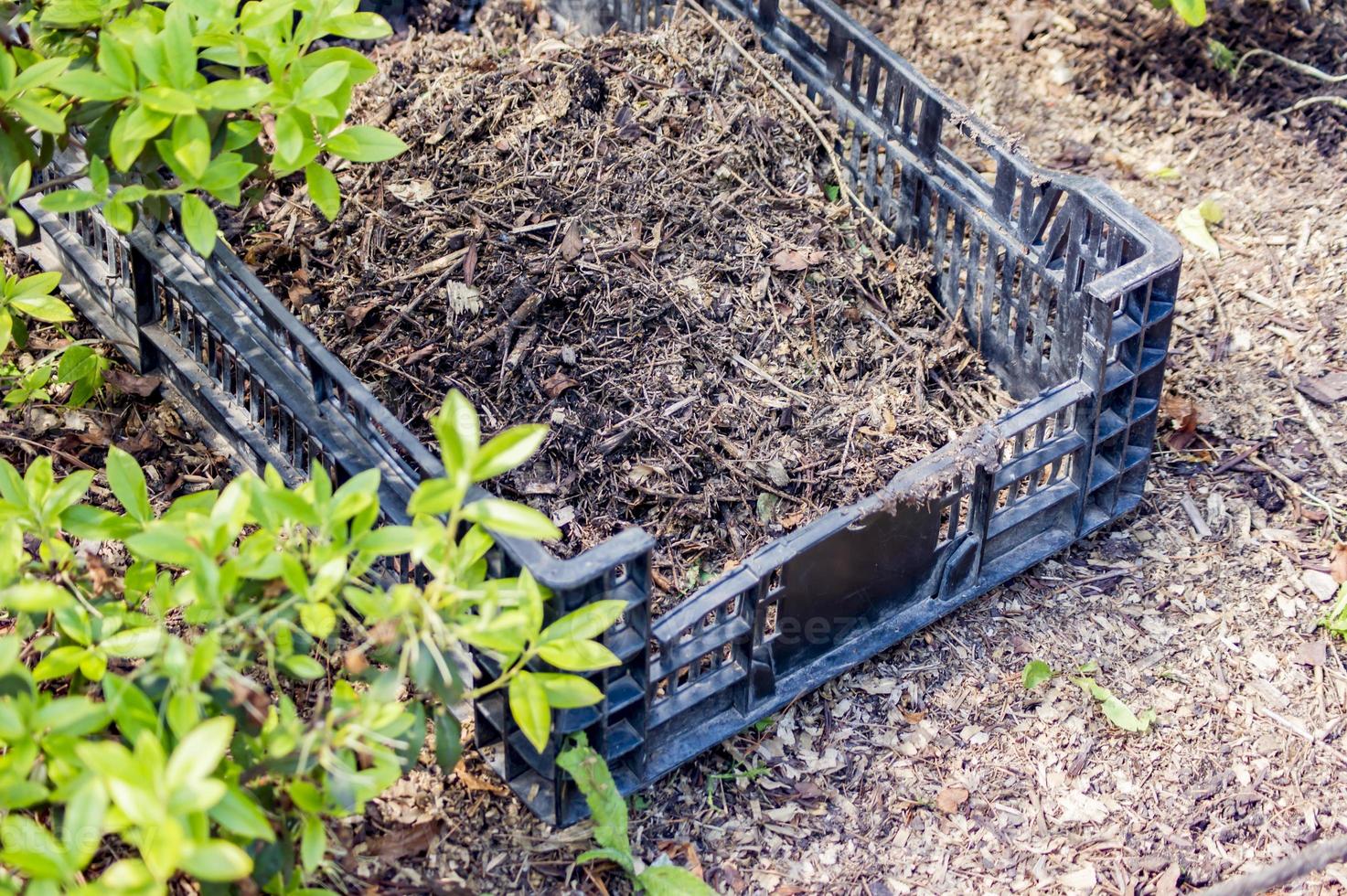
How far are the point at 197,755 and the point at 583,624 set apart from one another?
787mm

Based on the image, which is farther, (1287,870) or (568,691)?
(1287,870)

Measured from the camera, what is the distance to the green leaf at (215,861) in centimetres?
198

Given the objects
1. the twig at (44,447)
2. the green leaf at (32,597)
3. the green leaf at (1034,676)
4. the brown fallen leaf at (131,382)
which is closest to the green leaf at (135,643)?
the green leaf at (32,597)

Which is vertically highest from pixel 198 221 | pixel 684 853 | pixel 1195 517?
pixel 198 221

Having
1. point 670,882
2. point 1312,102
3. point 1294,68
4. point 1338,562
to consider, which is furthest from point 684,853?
point 1294,68

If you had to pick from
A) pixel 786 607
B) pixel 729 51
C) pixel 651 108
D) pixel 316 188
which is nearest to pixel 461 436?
pixel 316 188

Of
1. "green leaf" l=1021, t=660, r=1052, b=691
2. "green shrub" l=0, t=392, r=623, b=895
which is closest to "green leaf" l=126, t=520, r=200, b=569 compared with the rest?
"green shrub" l=0, t=392, r=623, b=895

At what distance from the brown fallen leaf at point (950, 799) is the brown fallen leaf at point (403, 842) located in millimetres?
1103

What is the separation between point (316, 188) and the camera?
283 centimetres

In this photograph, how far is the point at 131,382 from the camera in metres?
3.79

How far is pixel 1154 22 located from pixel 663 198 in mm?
2220

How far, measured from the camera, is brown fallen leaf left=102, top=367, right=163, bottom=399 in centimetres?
378

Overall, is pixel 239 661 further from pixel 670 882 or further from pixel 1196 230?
pixel 1196 230

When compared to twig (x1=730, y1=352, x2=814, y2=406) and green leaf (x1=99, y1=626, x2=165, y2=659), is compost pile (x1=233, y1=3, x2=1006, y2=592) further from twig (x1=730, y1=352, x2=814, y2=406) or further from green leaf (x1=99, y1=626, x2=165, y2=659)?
green leaf (x1=99, y1=626, x2=165, y2=659)
